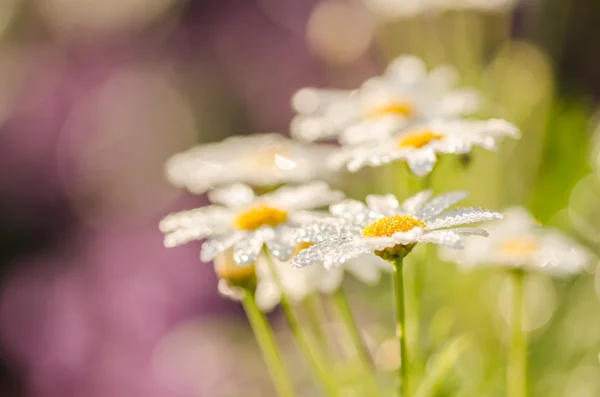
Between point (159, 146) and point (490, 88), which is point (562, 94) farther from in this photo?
point (159, 146)

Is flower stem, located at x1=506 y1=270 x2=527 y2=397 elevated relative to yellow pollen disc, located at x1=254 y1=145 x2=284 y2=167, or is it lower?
lower

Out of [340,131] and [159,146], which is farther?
[159,146]

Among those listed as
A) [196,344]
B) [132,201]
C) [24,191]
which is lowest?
[196,344]

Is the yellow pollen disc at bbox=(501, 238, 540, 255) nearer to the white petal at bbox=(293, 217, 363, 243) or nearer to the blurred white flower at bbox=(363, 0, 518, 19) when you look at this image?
the white petal at bbox=(293, 217, 363, 243)

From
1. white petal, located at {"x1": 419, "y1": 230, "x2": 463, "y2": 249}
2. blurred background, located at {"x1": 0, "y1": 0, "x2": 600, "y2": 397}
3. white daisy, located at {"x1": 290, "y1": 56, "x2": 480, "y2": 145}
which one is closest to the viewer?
white petal, located at {"x1": 419, "y1": 230, "x2": 463, "y2": 249}

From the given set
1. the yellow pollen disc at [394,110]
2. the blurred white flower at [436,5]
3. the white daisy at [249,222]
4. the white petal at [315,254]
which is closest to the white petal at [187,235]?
the white daisy at [249,222]

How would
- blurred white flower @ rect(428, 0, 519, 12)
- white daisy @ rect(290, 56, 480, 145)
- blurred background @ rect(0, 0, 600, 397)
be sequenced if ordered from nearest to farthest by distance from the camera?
white daisy @ rect(290, 56, 480, 145)
blurred white flower @ rect(428, 0, 519, 12)
blurred background @ rect(0, 0, 600, 397)

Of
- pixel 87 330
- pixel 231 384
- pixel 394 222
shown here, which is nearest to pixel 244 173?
pixel 394 222

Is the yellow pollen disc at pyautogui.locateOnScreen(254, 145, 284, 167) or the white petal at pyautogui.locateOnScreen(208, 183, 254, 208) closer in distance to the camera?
the white petal at pyautogui.locateOnScreen(208, 183, 254, 208)

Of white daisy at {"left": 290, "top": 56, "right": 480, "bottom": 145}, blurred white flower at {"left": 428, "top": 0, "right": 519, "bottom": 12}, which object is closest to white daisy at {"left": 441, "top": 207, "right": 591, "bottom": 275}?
white daisy at {"left": 290, "top": 56, "right": 480, "bottom": 145}

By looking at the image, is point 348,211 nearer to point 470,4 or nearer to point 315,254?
point 315,254
